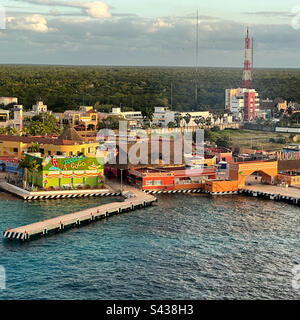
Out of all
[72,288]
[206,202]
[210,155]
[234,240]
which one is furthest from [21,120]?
[72,288]

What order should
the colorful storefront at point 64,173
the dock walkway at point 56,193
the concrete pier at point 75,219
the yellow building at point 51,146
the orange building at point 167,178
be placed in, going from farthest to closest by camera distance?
the yellow building at point 51,146
the orange building at point 167,178
the colorful storefront at point 64,173
the dock walkway at point 56,193
the concrete pier at point 75,219

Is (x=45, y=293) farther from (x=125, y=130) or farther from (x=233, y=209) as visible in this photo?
(x=125, y=130)

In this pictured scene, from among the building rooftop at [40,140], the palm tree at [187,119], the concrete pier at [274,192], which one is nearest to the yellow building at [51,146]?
the building rooftop at [40,140]

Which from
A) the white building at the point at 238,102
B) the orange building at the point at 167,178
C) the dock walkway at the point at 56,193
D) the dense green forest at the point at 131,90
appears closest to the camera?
the dock walkway at the point at 56,193

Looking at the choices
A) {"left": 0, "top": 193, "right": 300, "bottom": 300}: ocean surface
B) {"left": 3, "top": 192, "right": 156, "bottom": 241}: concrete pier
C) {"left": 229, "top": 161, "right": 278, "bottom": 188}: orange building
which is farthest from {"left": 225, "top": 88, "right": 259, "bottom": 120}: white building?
{"left": 0, "top": 193, "right": 300, "bottom": 300}: ocean surface

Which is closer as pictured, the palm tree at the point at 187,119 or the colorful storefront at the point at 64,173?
the colorful storefront at the point at 64,173

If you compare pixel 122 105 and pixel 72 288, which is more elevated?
pixel 122 105

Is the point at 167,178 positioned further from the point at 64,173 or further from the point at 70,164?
the point at 64,173

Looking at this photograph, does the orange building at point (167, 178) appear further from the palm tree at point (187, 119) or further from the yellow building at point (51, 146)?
the palm tree at point (187, 119)

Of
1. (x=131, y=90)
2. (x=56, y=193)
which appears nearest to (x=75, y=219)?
(x=56, y=193)
